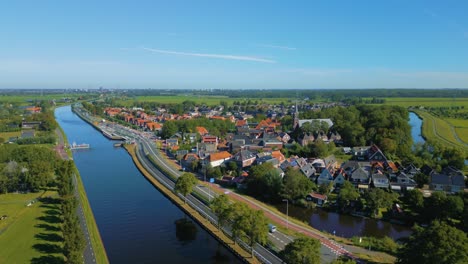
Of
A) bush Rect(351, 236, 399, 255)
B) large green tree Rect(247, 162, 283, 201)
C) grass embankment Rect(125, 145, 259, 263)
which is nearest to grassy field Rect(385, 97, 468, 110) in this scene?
large green tree Rect(247, 162, 283, 201)

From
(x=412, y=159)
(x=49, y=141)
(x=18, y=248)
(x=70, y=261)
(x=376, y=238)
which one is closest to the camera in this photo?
(x=70, y=261)

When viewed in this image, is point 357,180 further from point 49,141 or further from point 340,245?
point 49,141

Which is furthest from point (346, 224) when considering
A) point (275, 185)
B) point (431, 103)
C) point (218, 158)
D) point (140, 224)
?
point (431, 103)

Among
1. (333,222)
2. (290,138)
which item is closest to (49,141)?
(290,138)

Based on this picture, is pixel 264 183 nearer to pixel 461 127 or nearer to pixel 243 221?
pixel 243 221

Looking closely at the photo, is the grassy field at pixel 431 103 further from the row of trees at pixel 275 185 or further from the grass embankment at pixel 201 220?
the grass embankment at pixel 201 220

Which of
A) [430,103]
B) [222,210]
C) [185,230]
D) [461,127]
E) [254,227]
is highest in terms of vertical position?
[430,103]
